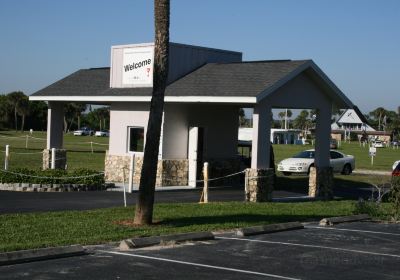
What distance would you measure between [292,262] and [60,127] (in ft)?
61.3

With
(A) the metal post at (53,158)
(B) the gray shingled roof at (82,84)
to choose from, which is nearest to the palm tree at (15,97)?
(B) the gray shingled roof at (82,84)

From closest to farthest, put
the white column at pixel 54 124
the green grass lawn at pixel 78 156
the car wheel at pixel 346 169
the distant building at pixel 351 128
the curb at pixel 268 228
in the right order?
the curb at pixel 268 228 < the white column at pixel 54 124 < the green grass lawn at pixel 78 156 < the car wheel at pixel 346 169 < the distant building at pixel 351 128

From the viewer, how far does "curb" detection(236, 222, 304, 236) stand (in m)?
13.3

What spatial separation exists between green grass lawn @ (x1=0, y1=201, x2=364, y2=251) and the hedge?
15.0 ft

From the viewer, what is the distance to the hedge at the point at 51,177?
2079cm

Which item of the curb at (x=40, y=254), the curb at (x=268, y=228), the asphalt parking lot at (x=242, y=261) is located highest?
the curb at (x=268, y=228)

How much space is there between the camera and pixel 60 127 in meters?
27.7

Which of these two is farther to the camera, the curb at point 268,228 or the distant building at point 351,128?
the distant building at point 351,128

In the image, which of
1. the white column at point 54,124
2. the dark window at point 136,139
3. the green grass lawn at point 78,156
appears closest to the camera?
the dark window at point 136,139

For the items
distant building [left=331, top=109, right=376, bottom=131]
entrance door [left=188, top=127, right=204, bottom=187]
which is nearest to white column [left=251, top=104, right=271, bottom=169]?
entrance door [left=188, top=127, right=204, bottom=187]

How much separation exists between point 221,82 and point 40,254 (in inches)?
492

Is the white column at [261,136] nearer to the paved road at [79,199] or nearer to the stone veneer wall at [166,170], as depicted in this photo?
the paved road at [79,199]

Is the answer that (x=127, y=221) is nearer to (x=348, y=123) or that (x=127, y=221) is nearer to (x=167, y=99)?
(x=167, y=99)

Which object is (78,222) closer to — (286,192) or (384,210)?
(384,210)
